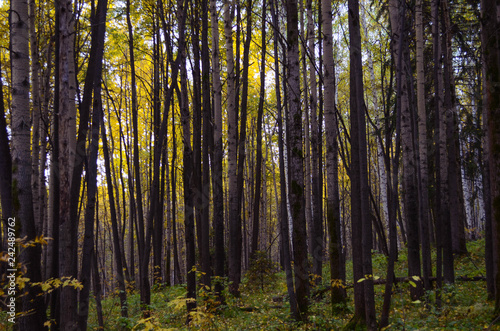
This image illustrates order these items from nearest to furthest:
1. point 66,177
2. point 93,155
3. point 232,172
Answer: point 93,155
point 66,177
point 232,172

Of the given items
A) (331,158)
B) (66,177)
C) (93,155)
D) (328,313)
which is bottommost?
(328,313)

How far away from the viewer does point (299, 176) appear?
19.8 feet

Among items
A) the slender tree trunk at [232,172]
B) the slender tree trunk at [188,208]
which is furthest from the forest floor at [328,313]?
the slender tree trunk at [232,172]

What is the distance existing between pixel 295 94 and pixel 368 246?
2.69 metres

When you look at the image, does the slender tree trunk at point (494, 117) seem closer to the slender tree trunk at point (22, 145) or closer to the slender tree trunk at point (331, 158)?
the slender tree trunk at point (331, 158)

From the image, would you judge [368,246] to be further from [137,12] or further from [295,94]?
[137,12]

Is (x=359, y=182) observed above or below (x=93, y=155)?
below

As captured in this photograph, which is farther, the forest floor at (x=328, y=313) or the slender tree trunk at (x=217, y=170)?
the slender tree trunk at (x=217, y=170)

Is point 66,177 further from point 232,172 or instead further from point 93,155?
point 232,172

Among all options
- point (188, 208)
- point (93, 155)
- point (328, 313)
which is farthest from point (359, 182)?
point (93, 155)

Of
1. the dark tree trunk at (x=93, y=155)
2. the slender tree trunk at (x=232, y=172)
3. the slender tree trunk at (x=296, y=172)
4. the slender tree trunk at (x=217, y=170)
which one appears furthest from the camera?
the slender tree trunk at (x=232, y=172)

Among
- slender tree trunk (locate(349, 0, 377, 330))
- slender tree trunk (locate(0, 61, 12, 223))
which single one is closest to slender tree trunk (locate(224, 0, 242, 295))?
slender tree trunk (locate(349, 0, 377, 330))

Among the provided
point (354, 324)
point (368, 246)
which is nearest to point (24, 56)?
point (368, 246)

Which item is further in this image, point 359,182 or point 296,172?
point 296,172
